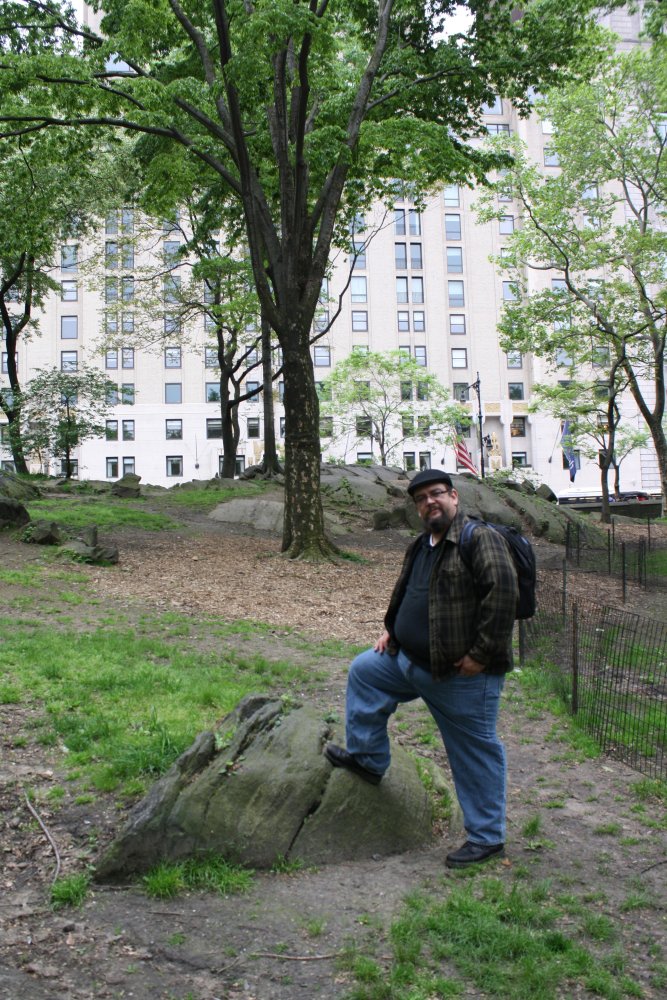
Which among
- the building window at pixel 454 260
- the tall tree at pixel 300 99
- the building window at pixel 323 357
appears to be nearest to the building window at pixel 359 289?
the building window at pixel 323 357

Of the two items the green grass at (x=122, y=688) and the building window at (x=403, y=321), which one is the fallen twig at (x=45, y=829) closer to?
the green grass at (x=122, y=688)

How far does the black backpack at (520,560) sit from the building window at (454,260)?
202 feet

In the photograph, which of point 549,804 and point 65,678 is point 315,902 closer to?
point 549,804

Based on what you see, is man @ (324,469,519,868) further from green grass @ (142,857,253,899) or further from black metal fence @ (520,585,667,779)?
black metal fence @ (520,585,667,779)

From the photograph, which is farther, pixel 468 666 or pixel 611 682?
pixel 611 682

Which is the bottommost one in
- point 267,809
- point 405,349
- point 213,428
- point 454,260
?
point 267,809

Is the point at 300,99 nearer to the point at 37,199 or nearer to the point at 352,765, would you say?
the point at 37,199

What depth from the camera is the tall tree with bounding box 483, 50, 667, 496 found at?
82.4 feet

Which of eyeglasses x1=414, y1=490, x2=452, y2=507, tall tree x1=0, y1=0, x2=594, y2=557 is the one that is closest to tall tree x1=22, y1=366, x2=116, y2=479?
tall tree x1=0, y1=0, x2=594, y2=557

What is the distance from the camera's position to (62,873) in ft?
12.8

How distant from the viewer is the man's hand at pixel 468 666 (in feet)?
12.2

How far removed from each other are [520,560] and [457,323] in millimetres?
60461

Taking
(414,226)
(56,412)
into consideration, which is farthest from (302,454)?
(414,226)

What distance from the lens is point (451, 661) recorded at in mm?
3752
